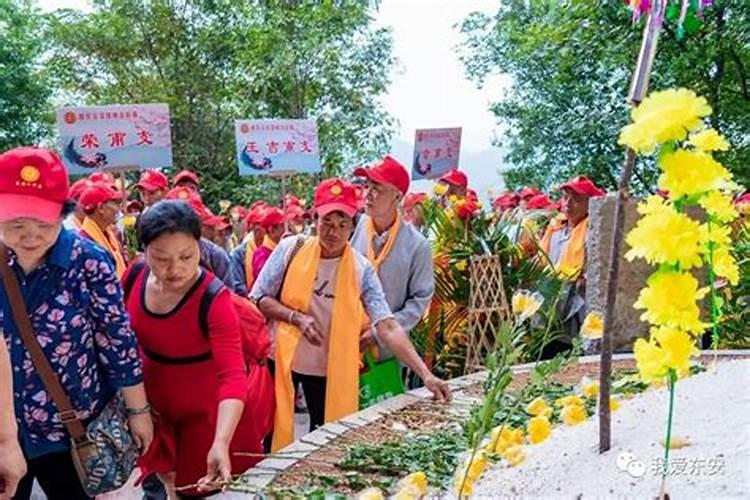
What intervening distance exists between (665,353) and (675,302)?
83 mm

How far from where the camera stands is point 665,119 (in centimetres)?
128

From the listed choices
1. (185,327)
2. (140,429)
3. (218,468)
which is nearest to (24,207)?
(185,327)

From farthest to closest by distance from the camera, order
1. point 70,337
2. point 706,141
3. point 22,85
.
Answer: point 22,85 < point 70,337 < point 706,141

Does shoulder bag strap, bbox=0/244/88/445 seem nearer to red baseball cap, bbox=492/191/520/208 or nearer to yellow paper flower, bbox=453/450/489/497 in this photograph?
yellow paper flower, bbox=453/450/489/497

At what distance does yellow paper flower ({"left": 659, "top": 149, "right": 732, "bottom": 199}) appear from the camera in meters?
1.29

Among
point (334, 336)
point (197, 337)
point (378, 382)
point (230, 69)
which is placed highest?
point (230, 69)

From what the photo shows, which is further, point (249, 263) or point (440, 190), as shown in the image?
point (249, 263)

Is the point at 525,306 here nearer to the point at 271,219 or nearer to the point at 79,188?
the point at 79,188

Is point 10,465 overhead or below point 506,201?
below

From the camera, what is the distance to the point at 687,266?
126 cm

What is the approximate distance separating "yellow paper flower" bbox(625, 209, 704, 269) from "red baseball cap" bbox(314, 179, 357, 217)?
1911 millimetres

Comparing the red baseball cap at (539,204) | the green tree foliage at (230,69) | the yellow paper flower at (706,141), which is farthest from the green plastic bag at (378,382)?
the green tree foliage at (230,69)

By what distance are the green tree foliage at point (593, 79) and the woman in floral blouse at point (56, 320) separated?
8.23m

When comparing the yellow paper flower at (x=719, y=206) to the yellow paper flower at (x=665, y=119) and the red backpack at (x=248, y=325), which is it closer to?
the yellow paper flower at (x=665, y=119)
